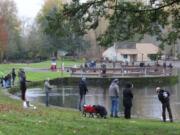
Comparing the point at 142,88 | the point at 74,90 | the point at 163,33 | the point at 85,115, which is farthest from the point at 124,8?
the point at 142,88

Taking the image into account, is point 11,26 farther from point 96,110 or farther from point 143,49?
point 96,110

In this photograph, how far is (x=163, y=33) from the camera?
2044 cm

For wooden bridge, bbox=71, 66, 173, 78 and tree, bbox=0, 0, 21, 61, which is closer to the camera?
wooden bridge, bbox=71, 66, 173, 78

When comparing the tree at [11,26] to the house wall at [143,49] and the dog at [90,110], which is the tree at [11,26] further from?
the dog at [90,110]

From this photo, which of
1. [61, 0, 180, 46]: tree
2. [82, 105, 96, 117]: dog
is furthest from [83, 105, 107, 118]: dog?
[61, 0, 180, 46]: tree

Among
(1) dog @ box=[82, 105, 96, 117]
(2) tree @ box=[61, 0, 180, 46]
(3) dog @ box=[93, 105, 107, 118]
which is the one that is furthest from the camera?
(1) dog @ box=[82, 105, 96, 117]

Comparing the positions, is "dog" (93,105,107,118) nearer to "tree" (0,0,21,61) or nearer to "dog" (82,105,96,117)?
"dog" (82,105,96,117)

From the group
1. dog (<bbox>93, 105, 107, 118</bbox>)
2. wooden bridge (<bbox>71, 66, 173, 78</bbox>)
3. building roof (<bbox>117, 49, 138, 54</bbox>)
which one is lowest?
dog (<bbox>93, 105, 107, 118</bbox>)

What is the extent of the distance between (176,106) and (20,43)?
86.4m

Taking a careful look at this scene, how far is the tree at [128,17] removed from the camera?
58.0ft

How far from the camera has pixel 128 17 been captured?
61.8ft

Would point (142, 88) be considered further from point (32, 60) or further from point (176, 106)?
point (32, 60)

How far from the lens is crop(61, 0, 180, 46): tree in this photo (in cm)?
1769

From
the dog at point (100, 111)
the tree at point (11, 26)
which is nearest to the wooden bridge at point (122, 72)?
the dog at point (100, 111)
